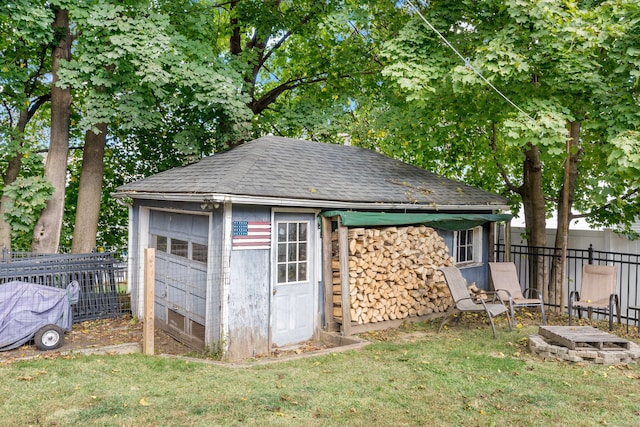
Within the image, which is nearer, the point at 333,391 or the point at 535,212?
the point at 333,391

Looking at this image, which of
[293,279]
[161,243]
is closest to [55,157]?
[161,243]

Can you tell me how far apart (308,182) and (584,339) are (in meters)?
4.62

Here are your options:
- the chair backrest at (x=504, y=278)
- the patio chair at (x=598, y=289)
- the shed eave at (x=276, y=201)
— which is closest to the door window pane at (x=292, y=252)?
the shed eave at (x=276, y=201)

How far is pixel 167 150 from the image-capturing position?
13.3m

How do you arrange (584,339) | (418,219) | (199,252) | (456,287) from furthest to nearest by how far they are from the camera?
(418,219) < (456,287) < (199,252) < (584,339)

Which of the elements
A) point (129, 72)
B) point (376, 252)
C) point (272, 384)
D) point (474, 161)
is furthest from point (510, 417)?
point (474, 161)

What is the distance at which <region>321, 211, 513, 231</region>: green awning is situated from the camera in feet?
26.0

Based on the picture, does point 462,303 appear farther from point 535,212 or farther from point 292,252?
→ point 535,212

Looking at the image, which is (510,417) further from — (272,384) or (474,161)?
(474,161)

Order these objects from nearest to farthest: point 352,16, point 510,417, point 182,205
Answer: point 510,417 < point 182,205 < point 352,16

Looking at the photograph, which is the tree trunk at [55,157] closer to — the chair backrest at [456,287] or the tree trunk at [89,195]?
the tree trunk at [89,195]

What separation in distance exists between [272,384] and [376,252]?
3.45 metres

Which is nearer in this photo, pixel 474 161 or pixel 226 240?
pixel 226 240

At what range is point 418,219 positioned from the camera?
353 inches
